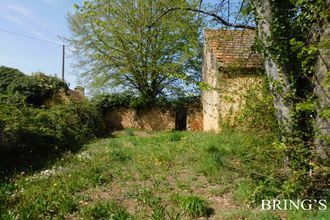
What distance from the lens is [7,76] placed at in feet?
60.2

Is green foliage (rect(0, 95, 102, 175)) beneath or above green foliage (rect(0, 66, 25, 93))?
beneath

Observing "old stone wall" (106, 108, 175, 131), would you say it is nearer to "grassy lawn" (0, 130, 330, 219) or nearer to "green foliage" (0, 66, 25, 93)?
"green foliage" (0, 66, 25, 93)

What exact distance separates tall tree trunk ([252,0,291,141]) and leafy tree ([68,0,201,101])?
13.9m

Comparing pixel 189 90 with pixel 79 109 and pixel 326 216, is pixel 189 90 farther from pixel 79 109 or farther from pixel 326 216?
pixel 326 216

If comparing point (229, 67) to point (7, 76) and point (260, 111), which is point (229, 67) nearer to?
point (260, 111)

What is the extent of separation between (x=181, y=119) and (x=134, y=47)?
6170mm

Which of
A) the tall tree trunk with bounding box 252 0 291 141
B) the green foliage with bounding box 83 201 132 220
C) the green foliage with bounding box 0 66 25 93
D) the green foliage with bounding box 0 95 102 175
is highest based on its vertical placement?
the green foliage with bounding box 0 66 25 93

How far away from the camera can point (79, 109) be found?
16266 millimetres

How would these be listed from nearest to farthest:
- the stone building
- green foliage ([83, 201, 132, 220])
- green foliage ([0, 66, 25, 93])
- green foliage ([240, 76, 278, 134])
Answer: green foliage ([83, 201, 132, 220]) → green foliage ([240, 76, 278, 134]) → the stone building → green foliage ([0, 66, 25, 93])

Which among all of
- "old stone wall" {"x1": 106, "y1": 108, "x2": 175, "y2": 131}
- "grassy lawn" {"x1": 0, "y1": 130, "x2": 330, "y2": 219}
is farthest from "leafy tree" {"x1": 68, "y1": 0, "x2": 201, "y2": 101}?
"grassy lawn" {"x1": 0, "y1": 130, "x2": 330, "y2": 219}

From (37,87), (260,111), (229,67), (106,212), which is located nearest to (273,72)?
(260,111)

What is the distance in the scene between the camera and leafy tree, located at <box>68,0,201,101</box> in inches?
810

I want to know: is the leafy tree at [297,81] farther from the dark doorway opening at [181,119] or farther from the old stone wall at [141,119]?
the old stone wall at [141,119]

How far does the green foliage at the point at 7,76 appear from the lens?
59.3 feet
